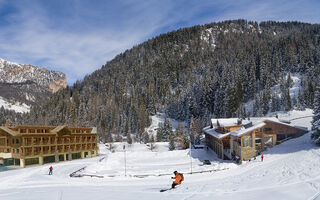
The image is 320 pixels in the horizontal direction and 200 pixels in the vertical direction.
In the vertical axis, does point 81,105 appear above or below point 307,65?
below

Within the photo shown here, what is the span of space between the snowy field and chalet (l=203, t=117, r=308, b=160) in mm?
2003

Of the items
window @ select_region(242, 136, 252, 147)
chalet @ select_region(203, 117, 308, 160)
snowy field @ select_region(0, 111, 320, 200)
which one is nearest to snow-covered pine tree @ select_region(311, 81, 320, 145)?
snowy field @ select_region(0, 111, 320, 200)

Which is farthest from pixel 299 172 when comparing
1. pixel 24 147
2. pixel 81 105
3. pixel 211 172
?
pixel 81 105

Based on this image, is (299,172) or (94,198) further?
(299,172)

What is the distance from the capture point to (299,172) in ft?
63.3

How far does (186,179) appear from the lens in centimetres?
2391

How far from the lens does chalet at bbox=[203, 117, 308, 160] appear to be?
3606cm

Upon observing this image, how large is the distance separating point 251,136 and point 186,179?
17.6m

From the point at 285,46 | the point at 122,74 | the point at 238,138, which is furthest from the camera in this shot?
the point at 122,74

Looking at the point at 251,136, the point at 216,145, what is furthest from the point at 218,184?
the point at 216,145

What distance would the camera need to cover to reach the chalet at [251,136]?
36062 millimetres

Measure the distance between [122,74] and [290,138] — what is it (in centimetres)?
14719

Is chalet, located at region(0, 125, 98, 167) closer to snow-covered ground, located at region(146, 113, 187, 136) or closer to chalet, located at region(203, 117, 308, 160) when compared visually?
chalet, located at region(203, 117, 308, 160)

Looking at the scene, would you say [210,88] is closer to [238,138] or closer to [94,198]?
[238,138]
